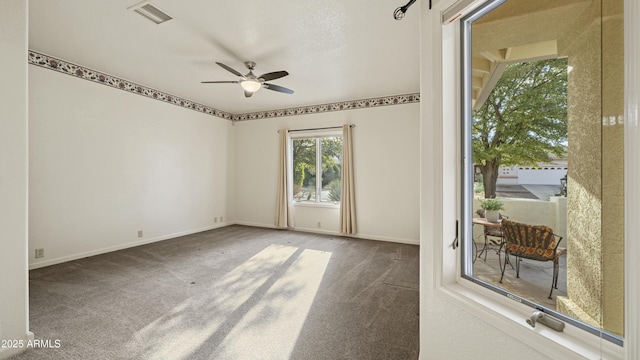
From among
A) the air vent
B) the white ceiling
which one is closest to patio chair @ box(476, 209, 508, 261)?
the white ceiling

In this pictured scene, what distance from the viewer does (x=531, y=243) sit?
1123mm

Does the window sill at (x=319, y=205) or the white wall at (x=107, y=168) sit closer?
the white wall at (x=107, y=168)

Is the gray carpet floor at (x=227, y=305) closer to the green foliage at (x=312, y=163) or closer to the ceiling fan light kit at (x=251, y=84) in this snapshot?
the green foliage at (x=312, y=163)

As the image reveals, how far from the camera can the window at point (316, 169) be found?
17.2 feet

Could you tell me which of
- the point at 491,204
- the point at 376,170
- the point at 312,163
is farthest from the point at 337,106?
the point at 491,204

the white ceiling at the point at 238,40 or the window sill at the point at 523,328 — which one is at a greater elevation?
the white ceiling at the point at 238,40

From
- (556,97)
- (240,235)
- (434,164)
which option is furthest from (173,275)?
(556,97)

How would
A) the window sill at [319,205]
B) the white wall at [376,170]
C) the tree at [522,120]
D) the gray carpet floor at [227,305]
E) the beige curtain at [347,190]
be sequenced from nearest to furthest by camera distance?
the tree at [522,120] < the gray carpet floor at [227,305] < the white wall at [376,170] < the beige curtain at [347,190] < the window sill at [319,205]

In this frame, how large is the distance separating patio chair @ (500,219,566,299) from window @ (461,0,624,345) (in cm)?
1

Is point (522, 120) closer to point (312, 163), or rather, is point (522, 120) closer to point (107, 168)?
point (312, 163)

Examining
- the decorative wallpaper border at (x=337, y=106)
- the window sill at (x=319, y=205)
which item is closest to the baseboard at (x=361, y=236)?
the window sill at (x=319, y=205)

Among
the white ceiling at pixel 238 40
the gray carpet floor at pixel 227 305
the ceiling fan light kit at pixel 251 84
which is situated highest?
the white ceiling at pixel 238 40

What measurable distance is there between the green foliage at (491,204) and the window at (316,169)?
388 cm

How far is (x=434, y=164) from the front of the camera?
136 centimetres
